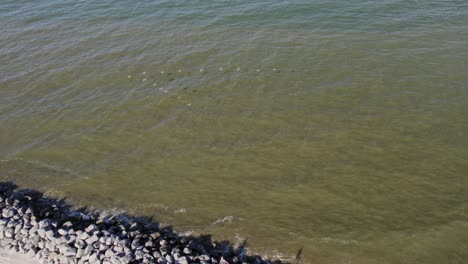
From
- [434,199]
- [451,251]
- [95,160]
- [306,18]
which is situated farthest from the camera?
[306,18]

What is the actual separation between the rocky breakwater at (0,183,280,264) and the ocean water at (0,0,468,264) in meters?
0.56

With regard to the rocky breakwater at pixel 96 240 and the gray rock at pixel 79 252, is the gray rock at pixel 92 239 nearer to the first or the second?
the rocky breakwater at pixel 96 240

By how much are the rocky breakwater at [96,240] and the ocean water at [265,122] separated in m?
0.56

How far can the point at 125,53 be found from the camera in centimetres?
2416

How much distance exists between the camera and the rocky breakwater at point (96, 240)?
462 inches

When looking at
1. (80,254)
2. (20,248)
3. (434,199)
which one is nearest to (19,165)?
(20,248)

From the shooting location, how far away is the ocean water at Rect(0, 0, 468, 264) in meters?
13.3

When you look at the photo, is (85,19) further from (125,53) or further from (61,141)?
(61,141)

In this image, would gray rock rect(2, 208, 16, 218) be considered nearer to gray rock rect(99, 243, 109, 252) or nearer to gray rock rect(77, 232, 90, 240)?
gray rock rect(77, 232, 90, 240)

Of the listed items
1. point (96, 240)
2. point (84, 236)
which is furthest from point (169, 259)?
point (84, 236)

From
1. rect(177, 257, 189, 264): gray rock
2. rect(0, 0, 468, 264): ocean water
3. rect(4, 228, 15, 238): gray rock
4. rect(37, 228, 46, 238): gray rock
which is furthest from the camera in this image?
rect(0, 0, 468, 264): ocean water

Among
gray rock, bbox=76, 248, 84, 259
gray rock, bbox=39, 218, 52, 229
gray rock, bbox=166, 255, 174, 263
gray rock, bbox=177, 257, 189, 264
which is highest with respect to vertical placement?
gray rock, bbox=39, 218, 52, 229

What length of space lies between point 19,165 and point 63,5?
19250 mm

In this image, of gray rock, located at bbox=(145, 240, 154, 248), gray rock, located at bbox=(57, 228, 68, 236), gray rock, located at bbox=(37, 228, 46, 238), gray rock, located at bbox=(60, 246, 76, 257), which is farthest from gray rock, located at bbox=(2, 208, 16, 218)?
gray rock, located at bbox=(145, 240, 154, 248)
